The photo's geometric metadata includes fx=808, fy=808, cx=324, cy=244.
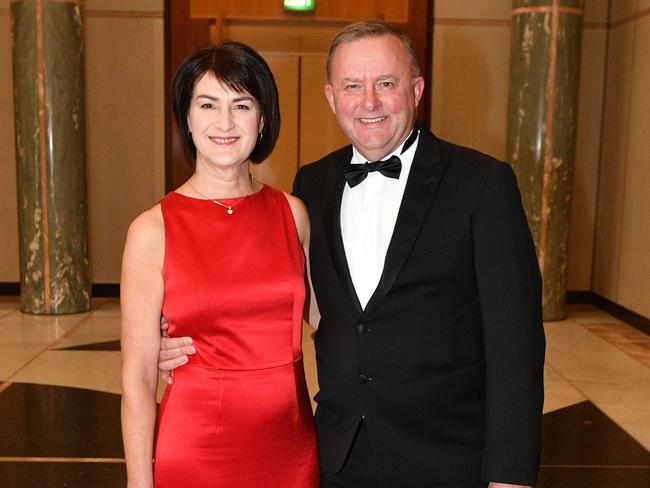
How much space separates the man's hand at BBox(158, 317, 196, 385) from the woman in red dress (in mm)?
26

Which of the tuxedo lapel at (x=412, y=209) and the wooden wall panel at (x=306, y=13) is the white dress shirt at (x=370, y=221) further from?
the wooden wall panel at (x=306, y=13)

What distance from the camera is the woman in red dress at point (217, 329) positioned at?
2039 millimetres

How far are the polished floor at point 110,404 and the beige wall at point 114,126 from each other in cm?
131

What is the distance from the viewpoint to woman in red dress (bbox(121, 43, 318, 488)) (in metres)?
2.04

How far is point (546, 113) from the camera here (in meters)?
6.93

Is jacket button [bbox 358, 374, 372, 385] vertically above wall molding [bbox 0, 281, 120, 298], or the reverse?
jacket button [bbox 358, 374, 372, 385]

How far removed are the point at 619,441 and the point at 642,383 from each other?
1.19 m

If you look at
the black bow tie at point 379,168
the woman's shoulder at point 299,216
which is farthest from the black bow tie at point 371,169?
the woman's shoulder at point 299,216

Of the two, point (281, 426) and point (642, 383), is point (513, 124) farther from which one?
point (281, 426)

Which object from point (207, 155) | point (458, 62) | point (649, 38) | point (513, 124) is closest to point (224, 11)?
point (458, 62)

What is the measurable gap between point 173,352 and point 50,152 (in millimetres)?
5351

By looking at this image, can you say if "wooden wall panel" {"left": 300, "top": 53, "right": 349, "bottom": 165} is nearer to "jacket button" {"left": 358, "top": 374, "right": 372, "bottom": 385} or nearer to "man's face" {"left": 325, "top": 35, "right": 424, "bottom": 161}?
"man's face" {"left": 325, "top": 35, "right": 424, "bottom": 161}

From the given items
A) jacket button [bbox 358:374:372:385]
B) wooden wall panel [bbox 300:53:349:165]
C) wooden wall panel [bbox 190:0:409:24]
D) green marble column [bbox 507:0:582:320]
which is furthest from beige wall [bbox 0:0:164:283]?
jacket button [bbox 358:374:372:385]

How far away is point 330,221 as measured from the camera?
2.09m
